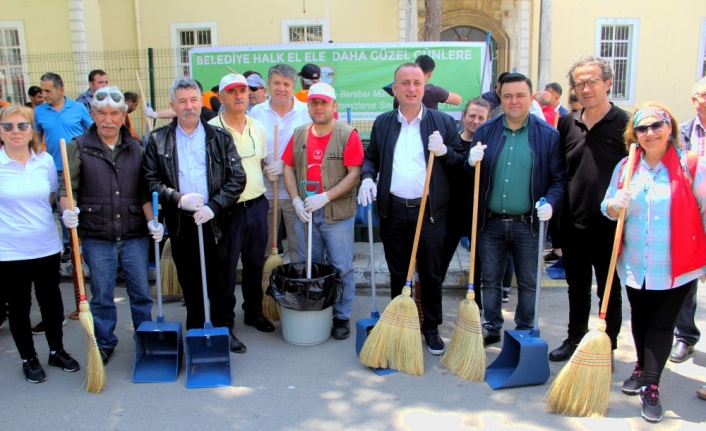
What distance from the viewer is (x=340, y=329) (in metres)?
4.28

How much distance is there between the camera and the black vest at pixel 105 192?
3574 mm

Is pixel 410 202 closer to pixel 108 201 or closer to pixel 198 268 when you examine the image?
pixel 198 268

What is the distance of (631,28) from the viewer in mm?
14188

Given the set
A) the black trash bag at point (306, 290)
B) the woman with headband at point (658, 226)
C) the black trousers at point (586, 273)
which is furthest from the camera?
the black trash bag at point (306, 290)

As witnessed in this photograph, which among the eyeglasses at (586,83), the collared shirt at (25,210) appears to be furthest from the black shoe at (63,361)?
the eyeglasses at (586,83)

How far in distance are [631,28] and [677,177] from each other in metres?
13.3

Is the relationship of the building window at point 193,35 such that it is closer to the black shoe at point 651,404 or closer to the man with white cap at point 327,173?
the man with white cap at point 327,173

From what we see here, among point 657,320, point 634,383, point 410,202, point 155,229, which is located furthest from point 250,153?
point 634,383

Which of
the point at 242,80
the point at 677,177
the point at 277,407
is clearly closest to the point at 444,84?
the point at 242,80

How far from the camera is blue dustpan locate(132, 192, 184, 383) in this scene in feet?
11.9

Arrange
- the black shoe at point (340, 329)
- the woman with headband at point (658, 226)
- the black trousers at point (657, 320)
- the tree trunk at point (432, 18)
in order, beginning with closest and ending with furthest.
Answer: the woman with headband at point (658, 226) < the black trousers at point (657, 320) < the black shoe at point (340, 329) < the tree trunk at point (432, 18)

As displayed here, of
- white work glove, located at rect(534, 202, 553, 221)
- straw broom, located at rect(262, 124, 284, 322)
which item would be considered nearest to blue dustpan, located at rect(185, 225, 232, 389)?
straw broom, located at rect(262, 124, 284, 322)

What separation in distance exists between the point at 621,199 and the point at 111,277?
129 inches

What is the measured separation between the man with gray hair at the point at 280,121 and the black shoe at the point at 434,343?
4.16ft
